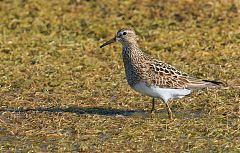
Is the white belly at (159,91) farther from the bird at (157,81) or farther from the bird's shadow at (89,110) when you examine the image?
the bird's shadow at (89,110)

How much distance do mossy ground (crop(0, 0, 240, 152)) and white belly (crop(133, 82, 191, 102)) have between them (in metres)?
0.36

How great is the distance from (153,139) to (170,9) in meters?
8.02

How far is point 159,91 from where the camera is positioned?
35.6ft

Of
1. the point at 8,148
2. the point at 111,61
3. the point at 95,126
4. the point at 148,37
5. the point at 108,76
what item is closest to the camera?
the point at 8,148

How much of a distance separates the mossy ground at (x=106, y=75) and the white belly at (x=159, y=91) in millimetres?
359

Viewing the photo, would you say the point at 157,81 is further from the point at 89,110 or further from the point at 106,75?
the point at 106,75

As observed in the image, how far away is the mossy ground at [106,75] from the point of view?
10117 millimetres

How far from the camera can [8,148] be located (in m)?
9.74

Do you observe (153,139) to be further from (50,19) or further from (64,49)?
(50,19)

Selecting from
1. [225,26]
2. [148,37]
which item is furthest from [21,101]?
[225,26]

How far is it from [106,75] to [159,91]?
2.92 meters

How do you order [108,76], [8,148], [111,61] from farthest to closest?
1. [111,61]
2. [108,76]
3. [8,148]

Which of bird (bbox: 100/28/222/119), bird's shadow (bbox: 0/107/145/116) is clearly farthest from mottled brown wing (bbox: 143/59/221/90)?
bird's shadow (bbox: 0/107/145/116)

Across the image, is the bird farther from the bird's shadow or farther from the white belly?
the bird's shadow
